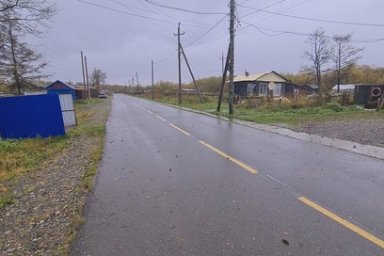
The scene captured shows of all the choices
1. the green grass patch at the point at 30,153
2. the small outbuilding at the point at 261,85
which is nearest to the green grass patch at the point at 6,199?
the green grass patch at the point at 30,153

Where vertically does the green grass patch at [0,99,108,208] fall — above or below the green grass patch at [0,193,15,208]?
below

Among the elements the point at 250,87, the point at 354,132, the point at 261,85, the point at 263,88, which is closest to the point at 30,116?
the point at 354,132

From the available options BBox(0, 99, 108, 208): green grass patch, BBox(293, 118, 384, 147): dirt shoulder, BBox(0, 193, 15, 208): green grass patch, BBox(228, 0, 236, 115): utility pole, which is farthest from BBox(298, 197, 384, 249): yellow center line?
BBox(228, 0, 236, 115): utility pole

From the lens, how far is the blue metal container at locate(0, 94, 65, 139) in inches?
516

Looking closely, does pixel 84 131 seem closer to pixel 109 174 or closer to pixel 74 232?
pixel 109 174

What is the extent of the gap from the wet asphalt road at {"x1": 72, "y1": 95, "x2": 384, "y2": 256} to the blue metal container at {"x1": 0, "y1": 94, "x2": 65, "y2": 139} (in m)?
6.08

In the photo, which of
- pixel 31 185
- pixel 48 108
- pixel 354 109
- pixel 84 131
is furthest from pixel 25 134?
pixel 354 109

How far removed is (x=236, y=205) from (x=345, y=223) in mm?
1510

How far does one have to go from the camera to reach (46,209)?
5172 millimetres

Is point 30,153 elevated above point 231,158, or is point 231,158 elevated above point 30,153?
point 231,158

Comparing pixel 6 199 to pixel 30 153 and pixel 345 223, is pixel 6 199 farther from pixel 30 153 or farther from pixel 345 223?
pixel 345 223

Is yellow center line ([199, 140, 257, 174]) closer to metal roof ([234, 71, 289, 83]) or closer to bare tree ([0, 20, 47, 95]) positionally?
bare tree ([0, 20, 47, 95])

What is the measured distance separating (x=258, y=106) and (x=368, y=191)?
69.0ft

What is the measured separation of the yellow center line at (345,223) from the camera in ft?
12.1
